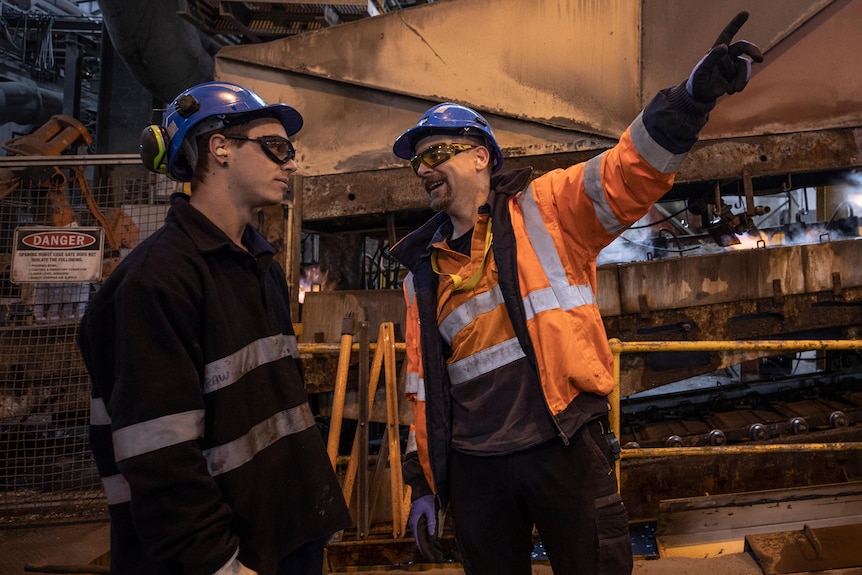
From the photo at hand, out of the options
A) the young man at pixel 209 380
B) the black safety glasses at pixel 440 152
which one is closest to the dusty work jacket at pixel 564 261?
the black safety glasses at pixel 440 152

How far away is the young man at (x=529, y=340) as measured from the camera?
165 cm

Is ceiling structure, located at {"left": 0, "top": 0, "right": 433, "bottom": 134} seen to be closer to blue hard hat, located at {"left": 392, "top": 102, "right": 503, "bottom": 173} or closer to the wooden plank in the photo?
blue hard hat, located at {"left": 392, "top": 102, "right": 503, "bottom": 173}

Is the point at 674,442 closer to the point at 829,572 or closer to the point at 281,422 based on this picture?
the point at 829,572

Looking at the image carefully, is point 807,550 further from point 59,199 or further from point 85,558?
point 59,199

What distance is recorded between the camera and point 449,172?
2219 millimetres

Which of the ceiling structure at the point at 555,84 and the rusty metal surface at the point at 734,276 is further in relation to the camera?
the ceiling structure at the point at 555,84

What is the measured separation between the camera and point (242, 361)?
4.92ft

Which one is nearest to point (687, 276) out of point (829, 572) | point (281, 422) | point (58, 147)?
point (829, 572)

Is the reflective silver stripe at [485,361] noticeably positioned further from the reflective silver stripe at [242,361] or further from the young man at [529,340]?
the reflective silver stripe at [242,361]

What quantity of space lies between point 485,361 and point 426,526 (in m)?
0.78

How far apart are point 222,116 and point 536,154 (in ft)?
12.6

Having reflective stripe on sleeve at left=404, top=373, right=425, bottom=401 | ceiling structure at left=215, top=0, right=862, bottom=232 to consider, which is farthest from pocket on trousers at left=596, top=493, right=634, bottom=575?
ceiling structure at left=215, top=0, right=862, bottom=232

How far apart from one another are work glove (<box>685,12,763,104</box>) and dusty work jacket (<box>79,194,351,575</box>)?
140 cm

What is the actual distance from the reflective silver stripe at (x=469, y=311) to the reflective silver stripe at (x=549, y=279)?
0.48 ft
